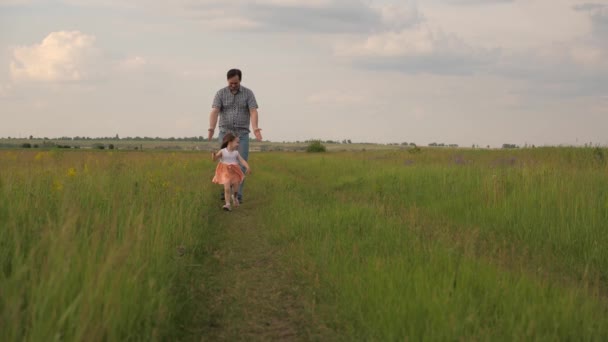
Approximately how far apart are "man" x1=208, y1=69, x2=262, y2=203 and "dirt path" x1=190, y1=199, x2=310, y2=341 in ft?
13.4

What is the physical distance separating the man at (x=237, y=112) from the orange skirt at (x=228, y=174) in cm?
47

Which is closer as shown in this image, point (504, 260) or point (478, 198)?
point (504, 260)

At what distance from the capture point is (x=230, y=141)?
9.99 metres

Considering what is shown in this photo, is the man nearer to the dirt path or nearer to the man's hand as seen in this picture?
the man's hand

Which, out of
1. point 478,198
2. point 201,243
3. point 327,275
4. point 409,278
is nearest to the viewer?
point 409,278

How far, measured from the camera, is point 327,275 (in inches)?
177

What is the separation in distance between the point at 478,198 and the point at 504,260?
12.8 feet

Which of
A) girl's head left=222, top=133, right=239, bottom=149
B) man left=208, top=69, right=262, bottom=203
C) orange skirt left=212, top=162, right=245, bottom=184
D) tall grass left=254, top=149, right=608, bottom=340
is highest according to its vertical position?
man left=208, top=69, right=262, bottom=203

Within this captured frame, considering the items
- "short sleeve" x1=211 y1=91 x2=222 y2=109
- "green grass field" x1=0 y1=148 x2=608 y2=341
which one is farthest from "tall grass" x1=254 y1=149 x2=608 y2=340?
"short sleeve" x1=211 y1=91 x2=222 y2=109

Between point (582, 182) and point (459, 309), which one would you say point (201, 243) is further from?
point (582, 182)

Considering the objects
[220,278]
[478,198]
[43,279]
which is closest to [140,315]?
[43,279]

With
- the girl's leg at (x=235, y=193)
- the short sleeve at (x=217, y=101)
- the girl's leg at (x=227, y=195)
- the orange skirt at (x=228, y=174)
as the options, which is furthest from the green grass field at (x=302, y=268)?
the short sleeve at (x=217, y=101)

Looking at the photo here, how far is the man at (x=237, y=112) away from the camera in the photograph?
10289 millimetres

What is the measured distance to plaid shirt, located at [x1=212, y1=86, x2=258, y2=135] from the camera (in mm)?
10297
